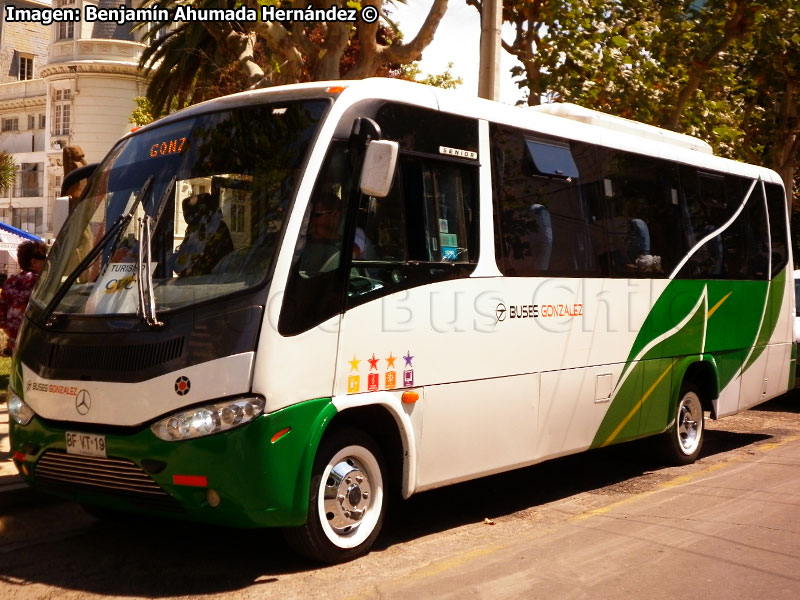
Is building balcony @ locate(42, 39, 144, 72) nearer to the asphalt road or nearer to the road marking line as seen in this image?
the road marking line

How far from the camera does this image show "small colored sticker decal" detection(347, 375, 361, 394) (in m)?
6.13

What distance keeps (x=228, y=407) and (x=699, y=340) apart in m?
5.85

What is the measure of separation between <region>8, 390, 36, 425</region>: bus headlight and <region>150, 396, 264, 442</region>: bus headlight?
1187 mm

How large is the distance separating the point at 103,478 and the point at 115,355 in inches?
28.5

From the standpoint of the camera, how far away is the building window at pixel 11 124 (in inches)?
2219

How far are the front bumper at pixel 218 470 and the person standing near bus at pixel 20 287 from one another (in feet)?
14.9

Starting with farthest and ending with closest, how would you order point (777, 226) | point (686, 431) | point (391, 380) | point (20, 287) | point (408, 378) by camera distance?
point (777, 226) < point (20, 287) < point (686, 431) < point (408, 378) < point (391, 380)

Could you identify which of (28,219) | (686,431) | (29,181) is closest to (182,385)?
(686,431)

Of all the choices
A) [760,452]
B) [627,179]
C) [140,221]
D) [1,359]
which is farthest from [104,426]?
[1,359]

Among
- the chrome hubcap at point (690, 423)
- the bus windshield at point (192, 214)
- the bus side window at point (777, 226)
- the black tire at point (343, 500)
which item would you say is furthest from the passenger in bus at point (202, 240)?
the bus side window at point (777, 226)

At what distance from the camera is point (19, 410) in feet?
21.1

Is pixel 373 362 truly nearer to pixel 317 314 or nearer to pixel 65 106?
pixel 317 314

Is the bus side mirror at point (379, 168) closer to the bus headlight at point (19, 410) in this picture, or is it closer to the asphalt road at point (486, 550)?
the asphalt road at point (486, 550)

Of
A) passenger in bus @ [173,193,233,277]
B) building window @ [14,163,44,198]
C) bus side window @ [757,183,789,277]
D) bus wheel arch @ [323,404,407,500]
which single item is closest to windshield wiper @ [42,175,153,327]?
passenger in bus @ [173,193,233,277]
